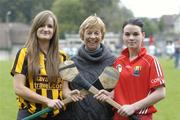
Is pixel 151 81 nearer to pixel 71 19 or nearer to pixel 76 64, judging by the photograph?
pixel 76 64

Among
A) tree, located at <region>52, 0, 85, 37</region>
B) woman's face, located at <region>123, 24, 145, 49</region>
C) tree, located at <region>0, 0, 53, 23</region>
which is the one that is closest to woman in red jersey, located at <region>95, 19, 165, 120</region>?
woman's face, located at <region>123, 24, 145, 49</region>

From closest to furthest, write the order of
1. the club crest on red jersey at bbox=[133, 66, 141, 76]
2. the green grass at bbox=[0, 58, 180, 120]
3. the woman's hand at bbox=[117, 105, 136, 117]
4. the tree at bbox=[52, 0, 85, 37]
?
1. the woman's hand at bbox=[117, 105, 136, 117]
2. the club crest on red jersey at bbox=[133, 66, 141, 76]
3. the green grass at bbox=[0, 58, 180, 120]
4. the tree at bbox=[52, 0, 85, 37]

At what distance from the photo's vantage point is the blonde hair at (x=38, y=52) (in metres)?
4.78

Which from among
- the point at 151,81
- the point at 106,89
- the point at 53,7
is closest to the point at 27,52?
the point at 106,89

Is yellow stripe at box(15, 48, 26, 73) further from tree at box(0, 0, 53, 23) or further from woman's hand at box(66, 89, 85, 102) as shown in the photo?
tree at box(0, 0, 53, 23)

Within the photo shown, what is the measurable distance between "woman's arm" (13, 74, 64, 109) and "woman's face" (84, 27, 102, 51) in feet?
2.05

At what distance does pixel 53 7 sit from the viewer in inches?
3789

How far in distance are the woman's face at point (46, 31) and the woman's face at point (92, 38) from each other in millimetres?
333

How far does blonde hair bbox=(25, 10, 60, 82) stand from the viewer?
478 cm

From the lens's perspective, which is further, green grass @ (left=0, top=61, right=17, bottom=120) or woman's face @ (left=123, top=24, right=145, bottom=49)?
green grass @ (left=0, top=61, right=17, bottom=120)

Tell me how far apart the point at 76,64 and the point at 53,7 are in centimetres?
9215

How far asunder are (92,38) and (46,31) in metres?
0.44

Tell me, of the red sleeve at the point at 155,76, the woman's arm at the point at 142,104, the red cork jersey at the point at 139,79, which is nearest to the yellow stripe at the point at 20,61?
the red cork jersey at the point at 139,79

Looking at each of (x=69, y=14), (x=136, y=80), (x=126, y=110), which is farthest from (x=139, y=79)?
(x=69, y=14)
